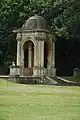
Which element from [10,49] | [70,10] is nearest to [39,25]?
[70,10]

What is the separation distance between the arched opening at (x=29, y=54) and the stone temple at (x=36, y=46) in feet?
3.03

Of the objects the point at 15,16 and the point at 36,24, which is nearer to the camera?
the point at 36,24

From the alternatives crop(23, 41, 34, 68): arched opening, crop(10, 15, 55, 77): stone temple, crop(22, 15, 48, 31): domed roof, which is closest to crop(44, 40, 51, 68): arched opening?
crop(10, 15, 55, 77): stone temple

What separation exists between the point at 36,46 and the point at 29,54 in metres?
3.40

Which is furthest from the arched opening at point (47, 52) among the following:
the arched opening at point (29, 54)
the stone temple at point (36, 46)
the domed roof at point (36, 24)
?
the domed roof at point (36, 24)

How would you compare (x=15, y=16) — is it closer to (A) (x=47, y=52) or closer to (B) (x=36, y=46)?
(A) (x=47, y=52)

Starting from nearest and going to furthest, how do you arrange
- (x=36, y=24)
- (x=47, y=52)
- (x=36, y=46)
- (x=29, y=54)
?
(x=36, y=46), (x=36, y=24), (x=47, y=52), (x=29, y=54)

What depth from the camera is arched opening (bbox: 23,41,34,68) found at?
3697 cm

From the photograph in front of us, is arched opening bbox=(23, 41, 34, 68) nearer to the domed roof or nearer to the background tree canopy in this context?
the domed roof

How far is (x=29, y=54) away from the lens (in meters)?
37.2

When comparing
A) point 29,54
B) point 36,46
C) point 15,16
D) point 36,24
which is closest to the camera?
point 36,46

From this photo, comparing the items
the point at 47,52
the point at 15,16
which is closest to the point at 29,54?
the point at 47,52

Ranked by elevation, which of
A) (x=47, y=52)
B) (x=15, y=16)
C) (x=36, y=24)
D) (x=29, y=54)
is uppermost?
(x=15, y=16)

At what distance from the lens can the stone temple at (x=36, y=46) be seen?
3366cm
